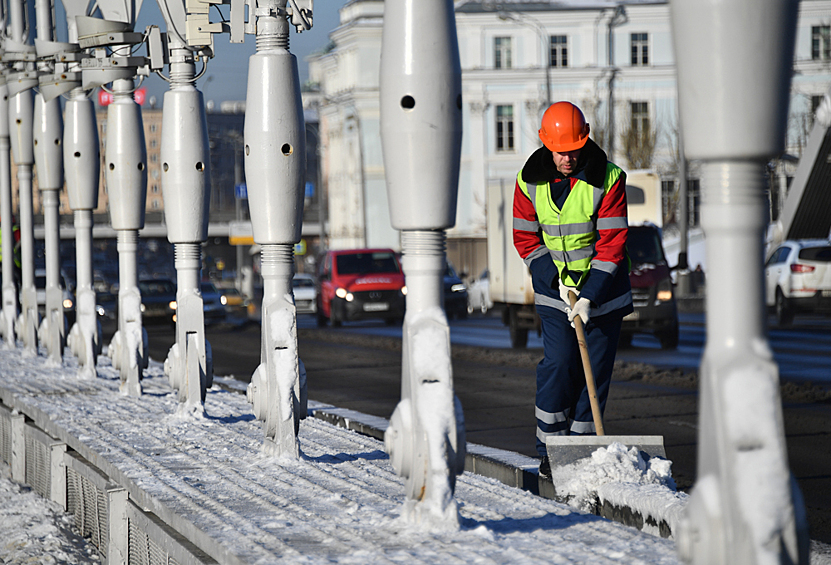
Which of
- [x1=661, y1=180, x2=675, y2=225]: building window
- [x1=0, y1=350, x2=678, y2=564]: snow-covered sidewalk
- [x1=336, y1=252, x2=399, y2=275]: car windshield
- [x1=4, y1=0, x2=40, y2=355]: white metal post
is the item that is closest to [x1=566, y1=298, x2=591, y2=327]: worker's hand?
[x1=0, y1=350, x2=678, y2=564]: snow-covered sidewalk

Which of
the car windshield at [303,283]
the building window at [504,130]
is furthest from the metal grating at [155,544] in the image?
the building window at [504,130]

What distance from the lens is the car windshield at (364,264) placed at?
109ft

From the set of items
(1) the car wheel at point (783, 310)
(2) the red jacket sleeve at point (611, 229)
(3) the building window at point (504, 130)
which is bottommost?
(1) the car wheel at point (783, 310)

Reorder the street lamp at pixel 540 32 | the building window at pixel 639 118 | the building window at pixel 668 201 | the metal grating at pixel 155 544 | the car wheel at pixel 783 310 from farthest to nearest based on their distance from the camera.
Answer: the building window at pixel 639 118, the building window at pixel 668 201, the street lamp at pixel 540 32, the car wheel at pixel 783 310, the metal grating at pixel 155 544

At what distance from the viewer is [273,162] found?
714 centimetres

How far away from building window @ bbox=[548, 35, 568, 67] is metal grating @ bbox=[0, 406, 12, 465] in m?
61.4

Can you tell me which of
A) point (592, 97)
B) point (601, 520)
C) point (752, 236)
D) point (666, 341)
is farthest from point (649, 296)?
point (592, 97)

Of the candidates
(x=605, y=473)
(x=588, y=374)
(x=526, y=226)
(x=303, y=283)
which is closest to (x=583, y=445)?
(x=605, y=473)

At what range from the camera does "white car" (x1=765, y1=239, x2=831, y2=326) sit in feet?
87.6

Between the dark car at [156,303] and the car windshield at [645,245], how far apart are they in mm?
14756

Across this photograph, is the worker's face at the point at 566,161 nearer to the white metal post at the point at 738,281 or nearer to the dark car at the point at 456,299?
the white metal post at the point at 738,281

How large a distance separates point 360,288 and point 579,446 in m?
26.3

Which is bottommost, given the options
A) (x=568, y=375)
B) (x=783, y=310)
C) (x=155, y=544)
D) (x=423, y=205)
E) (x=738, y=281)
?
(x=783, y=310)

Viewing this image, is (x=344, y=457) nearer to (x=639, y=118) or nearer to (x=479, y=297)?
(x=479, y=297)
